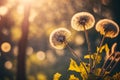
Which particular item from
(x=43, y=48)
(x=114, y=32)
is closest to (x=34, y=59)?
(x=114, y=32)

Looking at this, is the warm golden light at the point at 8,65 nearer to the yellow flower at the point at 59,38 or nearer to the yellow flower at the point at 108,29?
the yellow flower at the point at 59,38

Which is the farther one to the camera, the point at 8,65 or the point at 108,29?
the point at 8,65

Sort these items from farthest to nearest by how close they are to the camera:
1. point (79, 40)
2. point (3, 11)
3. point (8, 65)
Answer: point (79, 40) < point (8, 65) < point (3, 11)

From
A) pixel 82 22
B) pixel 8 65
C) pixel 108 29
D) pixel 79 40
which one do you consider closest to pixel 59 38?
pixel 82 22

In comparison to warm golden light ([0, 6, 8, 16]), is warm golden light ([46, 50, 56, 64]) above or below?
below

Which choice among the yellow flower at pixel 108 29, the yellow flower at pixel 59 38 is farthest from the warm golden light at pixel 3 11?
the yellow flower at pixel 108 29

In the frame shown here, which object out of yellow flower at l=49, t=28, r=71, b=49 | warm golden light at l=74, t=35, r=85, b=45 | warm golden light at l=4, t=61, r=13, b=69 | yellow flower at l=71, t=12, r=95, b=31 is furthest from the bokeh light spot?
yellow flower at l=71, t=12, r=95, b=31

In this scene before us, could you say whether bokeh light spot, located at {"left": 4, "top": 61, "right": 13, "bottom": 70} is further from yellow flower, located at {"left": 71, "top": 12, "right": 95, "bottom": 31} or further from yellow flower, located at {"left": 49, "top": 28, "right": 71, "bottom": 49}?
yellow flower, located at {"left": 71, "top": 12, "right": 95, "bottom": 31}

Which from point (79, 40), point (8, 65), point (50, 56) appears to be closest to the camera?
point (8, 65)

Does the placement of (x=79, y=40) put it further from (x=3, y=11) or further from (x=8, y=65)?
(x=3, y=11)

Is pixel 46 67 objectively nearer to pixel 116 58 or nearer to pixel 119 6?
pixel 119 6

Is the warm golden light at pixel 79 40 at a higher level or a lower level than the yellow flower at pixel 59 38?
lower
